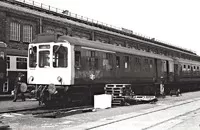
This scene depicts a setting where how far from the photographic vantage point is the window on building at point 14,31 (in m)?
24.7

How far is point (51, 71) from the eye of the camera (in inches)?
535

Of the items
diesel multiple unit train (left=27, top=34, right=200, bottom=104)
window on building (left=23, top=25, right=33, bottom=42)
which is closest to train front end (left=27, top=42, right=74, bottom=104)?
diesel multiple unit train (left=27, top=34, right=200, bottom=104)

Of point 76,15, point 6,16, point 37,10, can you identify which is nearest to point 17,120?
point 6,16

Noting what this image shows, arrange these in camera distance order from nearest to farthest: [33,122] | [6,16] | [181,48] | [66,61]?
[33,122]
[66,61]
[6,16]
[181,48]

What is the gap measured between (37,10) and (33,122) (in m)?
21.0

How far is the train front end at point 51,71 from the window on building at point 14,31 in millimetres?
11368

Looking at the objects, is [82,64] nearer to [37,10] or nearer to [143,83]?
[143,83]

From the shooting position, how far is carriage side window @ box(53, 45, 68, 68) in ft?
44.4

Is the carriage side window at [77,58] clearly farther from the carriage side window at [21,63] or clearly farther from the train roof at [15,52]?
the carriage side window at [21,63]

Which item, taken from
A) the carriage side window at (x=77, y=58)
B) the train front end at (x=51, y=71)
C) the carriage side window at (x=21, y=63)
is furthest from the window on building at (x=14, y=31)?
the carriage side window at (x=77, y=58)

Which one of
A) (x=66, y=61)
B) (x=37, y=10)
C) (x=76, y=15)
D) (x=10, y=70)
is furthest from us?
(x=76, y=15)

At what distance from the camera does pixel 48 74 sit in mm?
13648

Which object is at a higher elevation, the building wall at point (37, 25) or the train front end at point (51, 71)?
the building wall at point (37, 25)

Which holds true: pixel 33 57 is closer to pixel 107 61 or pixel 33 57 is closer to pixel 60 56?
pixel 60 56
